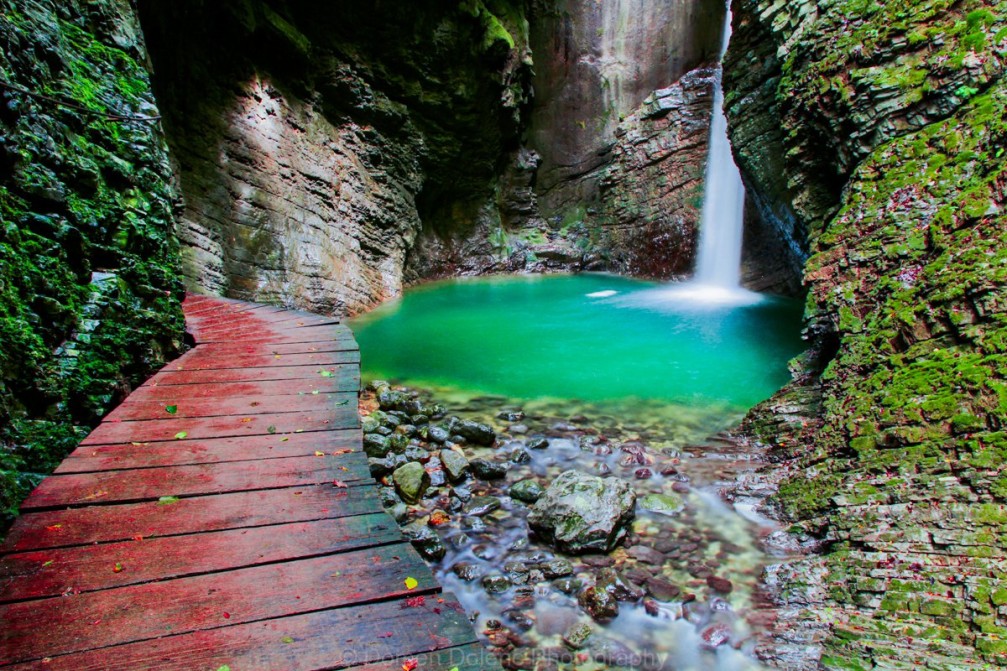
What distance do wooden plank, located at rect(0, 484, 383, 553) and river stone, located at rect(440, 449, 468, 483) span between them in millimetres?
2353

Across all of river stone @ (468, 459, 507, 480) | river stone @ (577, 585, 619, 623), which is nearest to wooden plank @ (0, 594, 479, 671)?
river stone @ (577, 585, 619, 623)

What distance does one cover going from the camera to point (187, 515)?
2141 mm

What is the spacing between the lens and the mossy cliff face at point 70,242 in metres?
2.41

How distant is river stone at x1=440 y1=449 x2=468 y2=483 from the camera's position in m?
4.69

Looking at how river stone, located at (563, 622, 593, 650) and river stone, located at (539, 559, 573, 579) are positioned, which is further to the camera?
river stone, located at (539, 559, 573, 579)

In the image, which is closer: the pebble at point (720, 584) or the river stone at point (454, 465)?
the pebble at point (720, 584)

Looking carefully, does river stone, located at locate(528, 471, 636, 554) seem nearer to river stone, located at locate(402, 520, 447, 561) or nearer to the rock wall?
river stone, located at locate(402, 520, 447, 561)

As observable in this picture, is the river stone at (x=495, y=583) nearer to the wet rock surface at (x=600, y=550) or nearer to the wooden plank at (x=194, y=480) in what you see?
A: the wet rock surface at (x=600, y=550)

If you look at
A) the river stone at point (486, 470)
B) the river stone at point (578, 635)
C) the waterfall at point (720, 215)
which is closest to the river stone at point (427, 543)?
the river stone at point (486, 470)

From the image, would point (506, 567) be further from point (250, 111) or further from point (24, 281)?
point (250, 111)

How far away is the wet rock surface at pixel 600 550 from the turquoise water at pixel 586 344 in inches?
68.9

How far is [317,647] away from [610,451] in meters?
4.05

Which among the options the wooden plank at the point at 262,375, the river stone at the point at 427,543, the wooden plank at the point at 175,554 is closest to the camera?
the wooden plank at the point at 175,554

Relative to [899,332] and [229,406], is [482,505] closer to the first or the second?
[229,406]
